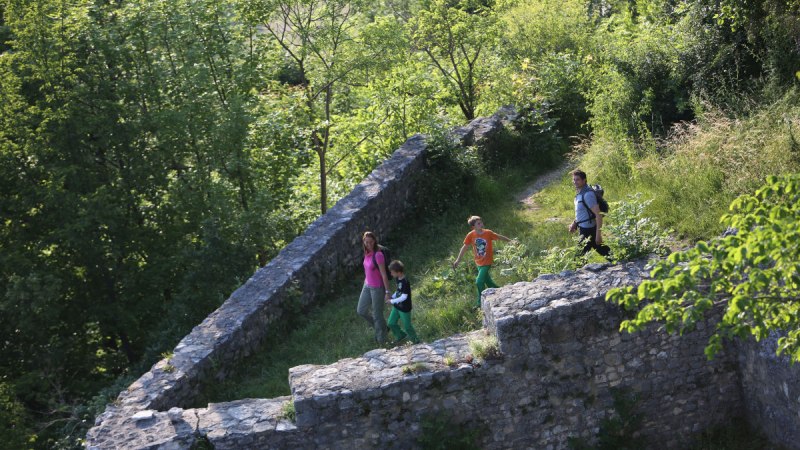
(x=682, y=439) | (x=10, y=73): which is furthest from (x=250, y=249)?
(x=682, y=439)

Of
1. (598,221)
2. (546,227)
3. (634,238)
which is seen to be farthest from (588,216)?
(546,227)

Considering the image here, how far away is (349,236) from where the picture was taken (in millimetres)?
13344

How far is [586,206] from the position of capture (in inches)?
401

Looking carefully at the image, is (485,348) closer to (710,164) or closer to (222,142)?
(710,164)

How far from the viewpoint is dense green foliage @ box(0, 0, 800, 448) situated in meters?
12.1

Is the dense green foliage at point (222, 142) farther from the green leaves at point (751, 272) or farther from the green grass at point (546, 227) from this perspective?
the green leaves at point (751, 272)

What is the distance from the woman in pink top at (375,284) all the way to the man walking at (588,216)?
238cm

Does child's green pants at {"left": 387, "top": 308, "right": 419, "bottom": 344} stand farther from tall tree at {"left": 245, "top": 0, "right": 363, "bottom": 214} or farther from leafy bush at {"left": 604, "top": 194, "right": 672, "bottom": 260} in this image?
tall tree at {"left": 245, "top": 0, "right": 363, "bottom": 214}

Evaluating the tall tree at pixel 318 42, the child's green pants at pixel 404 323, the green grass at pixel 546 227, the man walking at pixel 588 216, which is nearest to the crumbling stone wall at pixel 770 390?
the man walking at pixel 588 216

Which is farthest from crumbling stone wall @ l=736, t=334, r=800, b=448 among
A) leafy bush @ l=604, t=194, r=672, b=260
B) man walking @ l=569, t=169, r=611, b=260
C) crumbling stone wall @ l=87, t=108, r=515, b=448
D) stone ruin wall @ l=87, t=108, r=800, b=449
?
crumbling stone wall @ l=87, t=108, r=515, b=448

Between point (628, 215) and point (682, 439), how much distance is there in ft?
7.96

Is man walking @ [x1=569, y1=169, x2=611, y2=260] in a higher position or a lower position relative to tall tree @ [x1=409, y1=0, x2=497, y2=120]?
lower

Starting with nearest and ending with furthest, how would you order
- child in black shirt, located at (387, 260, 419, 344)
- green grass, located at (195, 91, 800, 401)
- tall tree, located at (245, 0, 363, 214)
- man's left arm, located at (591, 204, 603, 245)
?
child in black shirt, located at (387, 260, 419, 344), man's left arm, located at (591, 204, 603, 245), green grass, located at (195, 91, 800, 401), tall tree, located at (245, 0, 363, 214)

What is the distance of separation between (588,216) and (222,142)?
8.93 meters
